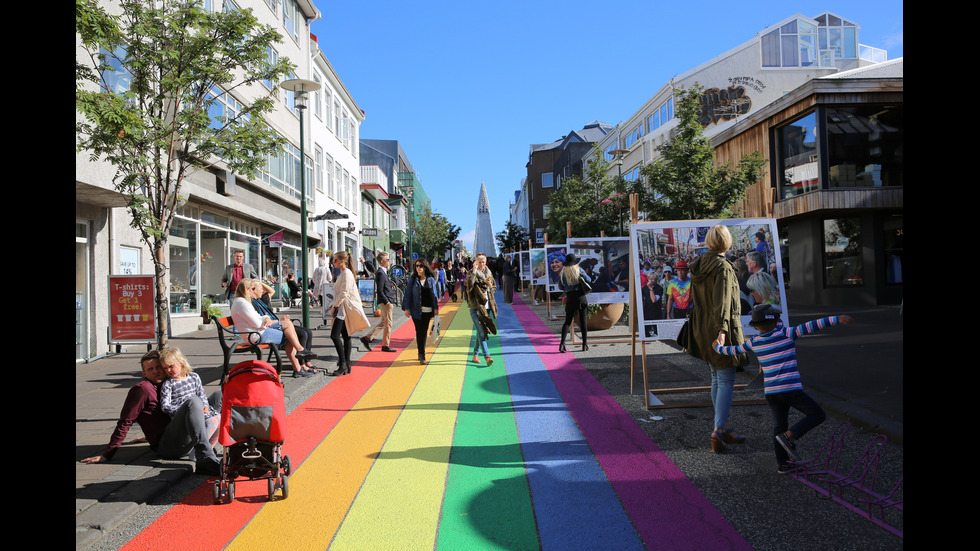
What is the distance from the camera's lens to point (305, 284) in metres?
14.2

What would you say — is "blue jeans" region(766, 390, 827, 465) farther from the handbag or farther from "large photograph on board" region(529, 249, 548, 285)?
"large photograph on board" region(529, 249, 548, 285)

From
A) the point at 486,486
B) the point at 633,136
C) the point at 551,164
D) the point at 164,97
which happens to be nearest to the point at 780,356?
the point at 486,486

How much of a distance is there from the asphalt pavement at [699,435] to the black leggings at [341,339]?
0.54 metres

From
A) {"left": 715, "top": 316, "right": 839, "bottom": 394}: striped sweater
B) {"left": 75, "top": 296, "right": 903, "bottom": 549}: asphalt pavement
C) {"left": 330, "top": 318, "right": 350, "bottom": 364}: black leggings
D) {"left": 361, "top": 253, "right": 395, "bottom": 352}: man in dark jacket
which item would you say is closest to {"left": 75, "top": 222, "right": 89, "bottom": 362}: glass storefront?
{"left": 75, "top": 296, "right": 903, "bottom": 549}: asphalt pavement

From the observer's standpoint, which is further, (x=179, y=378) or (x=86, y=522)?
(x=179, y=378)

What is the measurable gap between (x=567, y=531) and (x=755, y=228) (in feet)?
17.0

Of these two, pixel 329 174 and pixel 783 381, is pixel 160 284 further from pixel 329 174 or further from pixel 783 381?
pixel 329 174

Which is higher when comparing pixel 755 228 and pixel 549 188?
pixel 549 188

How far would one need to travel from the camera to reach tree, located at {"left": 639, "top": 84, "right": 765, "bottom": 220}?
45.1 feet

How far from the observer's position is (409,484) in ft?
15.1

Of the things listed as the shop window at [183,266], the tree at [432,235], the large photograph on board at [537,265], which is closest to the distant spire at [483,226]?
the tree at [432,235]

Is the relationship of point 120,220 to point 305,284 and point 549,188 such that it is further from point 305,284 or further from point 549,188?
point 549,188

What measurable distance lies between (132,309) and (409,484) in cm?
728
